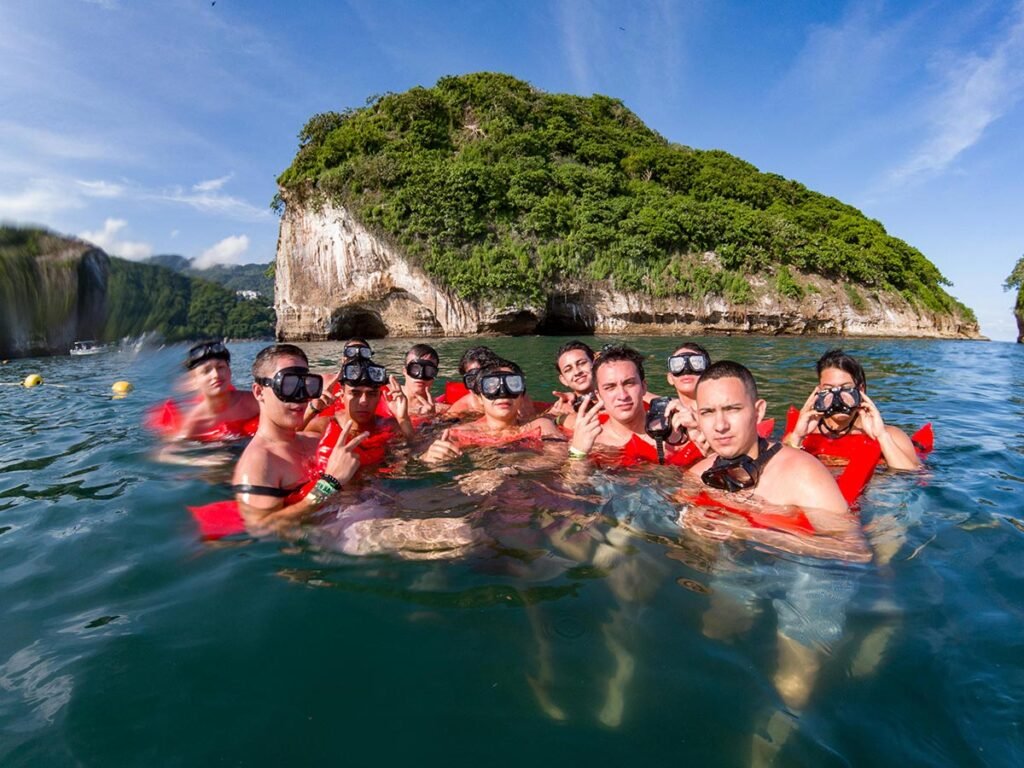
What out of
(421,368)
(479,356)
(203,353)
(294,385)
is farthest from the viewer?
(479,356)

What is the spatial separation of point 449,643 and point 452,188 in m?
32.2

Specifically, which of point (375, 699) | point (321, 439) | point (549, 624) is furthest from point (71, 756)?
point (321, 439)

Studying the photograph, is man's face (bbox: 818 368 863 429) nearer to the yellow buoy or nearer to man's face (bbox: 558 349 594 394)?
man's face (bbox: 558 349 594 394)

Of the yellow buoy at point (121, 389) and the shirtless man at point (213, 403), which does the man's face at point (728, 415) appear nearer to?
the shirtless man at point (213, 403)

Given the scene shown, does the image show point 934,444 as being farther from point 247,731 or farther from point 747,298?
point 747,298

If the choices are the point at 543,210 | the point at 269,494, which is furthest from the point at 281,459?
the point at 543,210

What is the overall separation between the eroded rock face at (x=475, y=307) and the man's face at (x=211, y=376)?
2576cm

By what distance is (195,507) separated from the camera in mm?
4043

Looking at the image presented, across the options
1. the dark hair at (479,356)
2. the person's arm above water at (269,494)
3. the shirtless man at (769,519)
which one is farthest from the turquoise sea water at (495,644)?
the dark hair at (479,356)

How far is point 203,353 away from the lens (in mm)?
6141

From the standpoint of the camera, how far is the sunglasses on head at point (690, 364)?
17.2 ft

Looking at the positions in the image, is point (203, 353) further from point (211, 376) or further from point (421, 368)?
point (421, 368)

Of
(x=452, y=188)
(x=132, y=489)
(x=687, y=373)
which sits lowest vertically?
(x=132, y=489)

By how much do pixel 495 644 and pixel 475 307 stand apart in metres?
30.5
